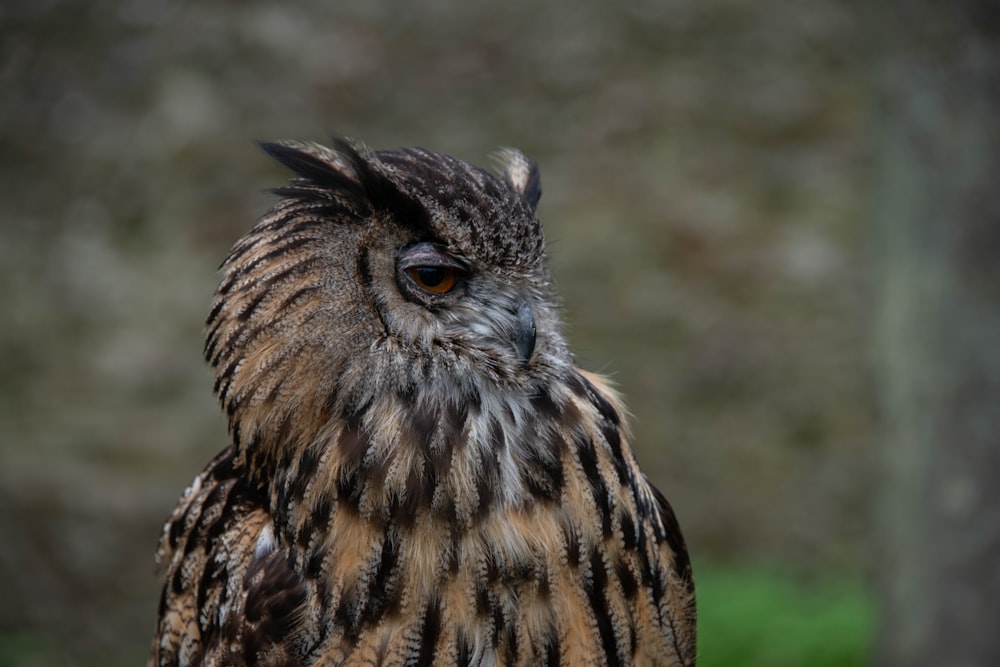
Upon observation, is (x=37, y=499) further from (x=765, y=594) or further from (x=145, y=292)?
(x=765, y=594)

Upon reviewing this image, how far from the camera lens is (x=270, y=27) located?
4.64 metres

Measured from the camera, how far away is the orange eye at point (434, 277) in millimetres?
1640

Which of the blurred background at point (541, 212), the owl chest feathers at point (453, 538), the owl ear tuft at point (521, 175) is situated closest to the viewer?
the owl chest feathers at point (453, 538)

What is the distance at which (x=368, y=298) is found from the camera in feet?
5.37

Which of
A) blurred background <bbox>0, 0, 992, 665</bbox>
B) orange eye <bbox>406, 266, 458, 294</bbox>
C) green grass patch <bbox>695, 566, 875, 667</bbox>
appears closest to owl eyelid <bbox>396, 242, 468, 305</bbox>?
orange eye <bbox>406, 266, 458, 294</bbox>

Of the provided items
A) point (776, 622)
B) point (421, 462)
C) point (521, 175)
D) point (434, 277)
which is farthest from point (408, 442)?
point (776, 622)

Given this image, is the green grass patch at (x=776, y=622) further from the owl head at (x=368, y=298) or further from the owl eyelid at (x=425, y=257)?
the owl eyelid at (x=425, y=257)

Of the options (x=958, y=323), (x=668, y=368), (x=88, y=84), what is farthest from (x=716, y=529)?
(x=88, y=84)

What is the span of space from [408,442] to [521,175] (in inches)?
23.4

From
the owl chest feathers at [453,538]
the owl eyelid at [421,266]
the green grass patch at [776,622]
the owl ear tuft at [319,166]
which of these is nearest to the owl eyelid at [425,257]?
the owl eyelid at [421,266]

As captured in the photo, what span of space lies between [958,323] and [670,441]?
2.32m

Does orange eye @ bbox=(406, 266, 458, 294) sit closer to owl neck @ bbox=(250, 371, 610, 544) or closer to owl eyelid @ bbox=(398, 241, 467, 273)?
owl eyelid @ bbox=(398, 241, 467, 273)

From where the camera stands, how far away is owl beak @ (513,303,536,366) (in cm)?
169

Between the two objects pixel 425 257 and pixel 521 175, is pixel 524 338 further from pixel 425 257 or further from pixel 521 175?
pixel 521 175
